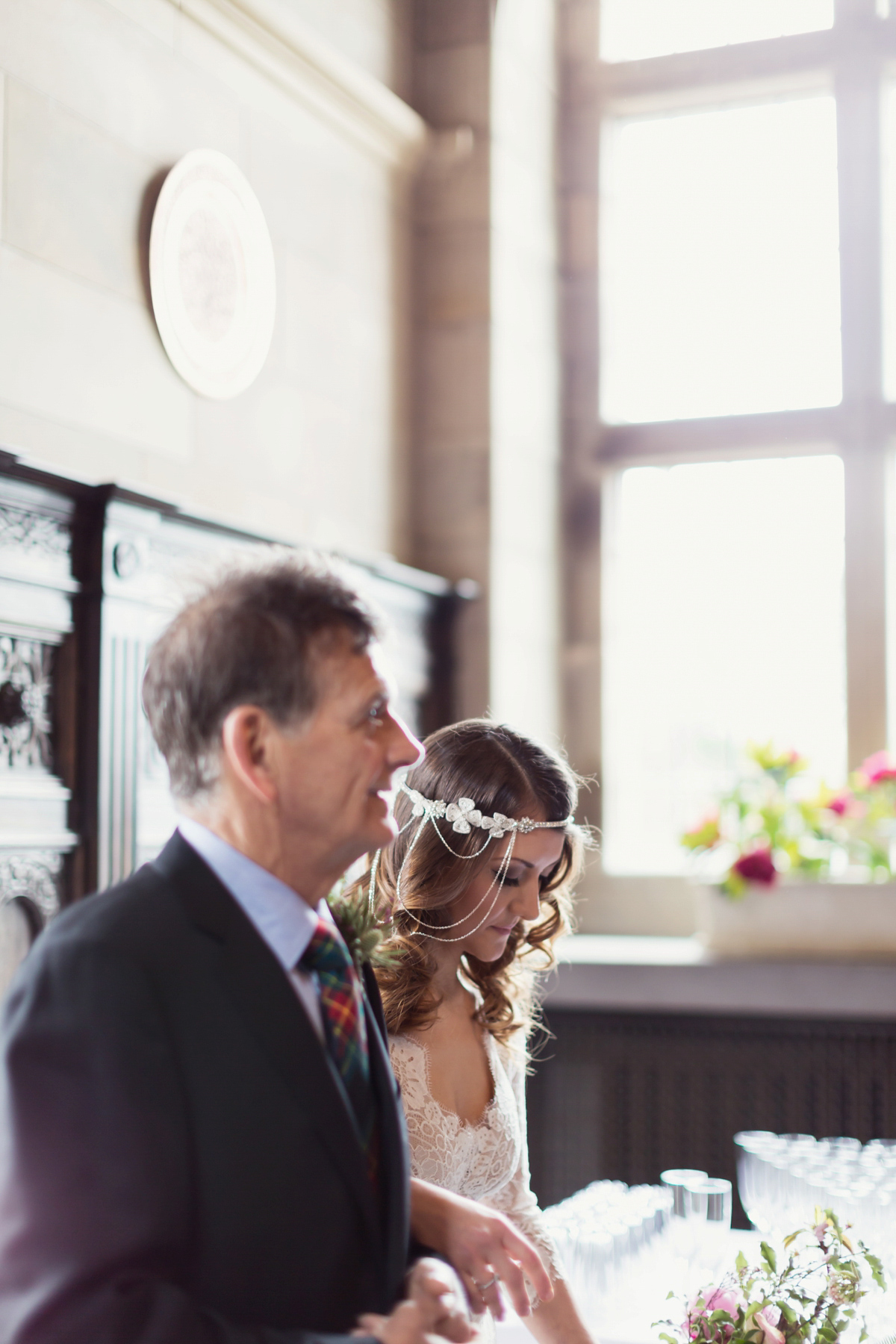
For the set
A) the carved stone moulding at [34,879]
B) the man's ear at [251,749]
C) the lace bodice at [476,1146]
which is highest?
the man's ear at [251,749]

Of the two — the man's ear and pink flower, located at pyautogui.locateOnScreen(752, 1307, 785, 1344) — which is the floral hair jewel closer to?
pink flower, located at pyautogui.locateOnScreen(752, 1307, 785, 1344)

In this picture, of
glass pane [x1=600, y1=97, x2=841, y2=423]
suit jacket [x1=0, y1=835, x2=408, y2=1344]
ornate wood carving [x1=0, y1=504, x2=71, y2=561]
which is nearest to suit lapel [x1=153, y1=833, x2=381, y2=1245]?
suit jacket [x1=0, y1=835, x2=408, y2=1344]

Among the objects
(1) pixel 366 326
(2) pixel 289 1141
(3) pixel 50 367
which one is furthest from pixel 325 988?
(1) pixel 366 326

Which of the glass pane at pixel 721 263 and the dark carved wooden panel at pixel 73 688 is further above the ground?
the glass pane at pixel 721 263

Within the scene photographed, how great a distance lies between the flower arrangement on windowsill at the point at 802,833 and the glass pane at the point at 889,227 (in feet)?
4.81

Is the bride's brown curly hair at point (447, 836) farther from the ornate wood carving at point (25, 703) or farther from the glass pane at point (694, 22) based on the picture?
the glass pane at point (694, 22)

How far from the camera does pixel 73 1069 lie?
1107mm

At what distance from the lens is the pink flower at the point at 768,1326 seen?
1823mm

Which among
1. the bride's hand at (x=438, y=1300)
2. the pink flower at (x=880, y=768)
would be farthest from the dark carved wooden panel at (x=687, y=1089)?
the bride's hand at (x=438, y=1300)

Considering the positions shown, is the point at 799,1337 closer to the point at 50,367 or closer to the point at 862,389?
the point at 50,367

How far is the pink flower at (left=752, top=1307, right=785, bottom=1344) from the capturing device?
1823 mm

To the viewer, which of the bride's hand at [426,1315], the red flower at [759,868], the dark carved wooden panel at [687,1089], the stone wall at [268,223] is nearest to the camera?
the bride's hand at [426,1315]

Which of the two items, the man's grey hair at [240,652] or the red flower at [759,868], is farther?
the red flower at [759,868]

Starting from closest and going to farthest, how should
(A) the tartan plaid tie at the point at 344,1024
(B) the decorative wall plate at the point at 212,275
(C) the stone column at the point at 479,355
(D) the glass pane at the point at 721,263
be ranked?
(A) the tartan plaid tie at the point at 344,1024 < (B) the decorative wall plate at the point at 212,275 < (C) the stone column at the point at 479,355 < (D) the glass pane at the point at 721,263
